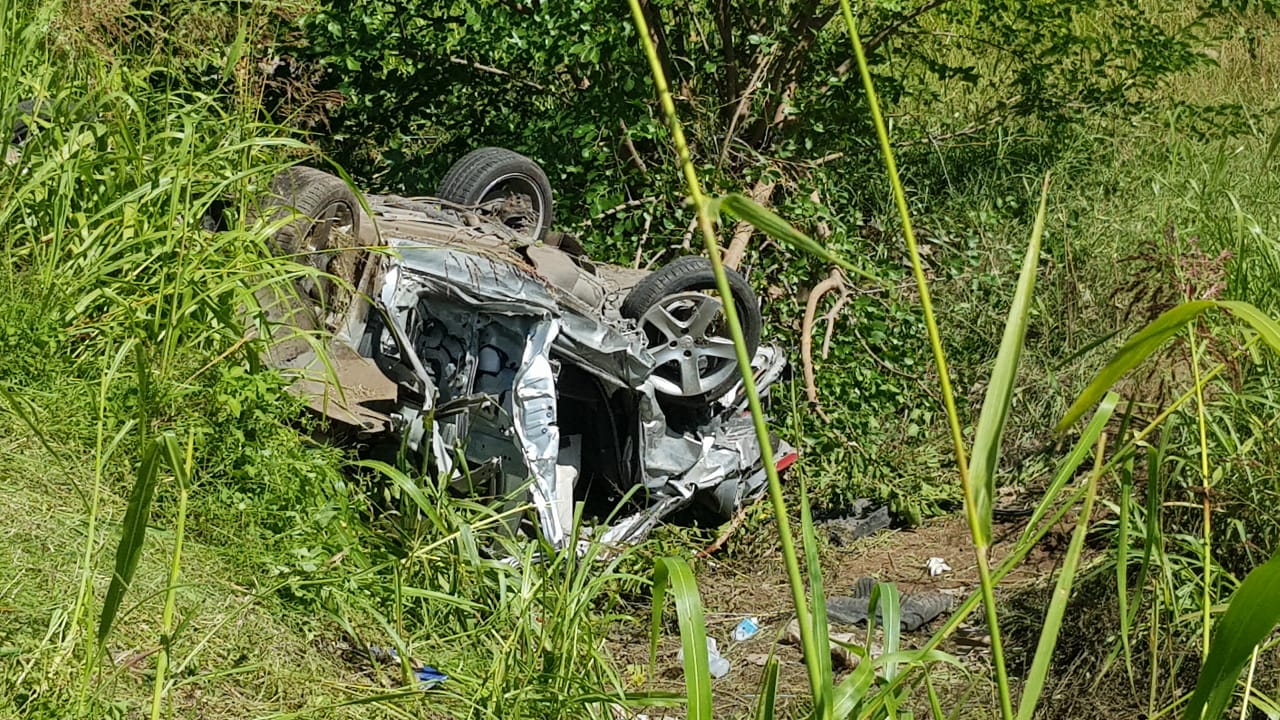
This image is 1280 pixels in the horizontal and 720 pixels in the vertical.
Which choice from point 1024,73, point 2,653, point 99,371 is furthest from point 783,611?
point 1024,73

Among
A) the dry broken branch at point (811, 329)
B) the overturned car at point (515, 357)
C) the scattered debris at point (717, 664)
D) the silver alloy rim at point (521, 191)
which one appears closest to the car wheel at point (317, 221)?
the overturned car at point (515, 357)

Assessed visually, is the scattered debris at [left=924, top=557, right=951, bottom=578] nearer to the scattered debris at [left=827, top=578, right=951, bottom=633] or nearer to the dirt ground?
the dirt ground

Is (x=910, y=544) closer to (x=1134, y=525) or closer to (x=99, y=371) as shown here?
(x=1134, y=525)

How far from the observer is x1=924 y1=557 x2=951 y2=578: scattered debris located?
22.0ft

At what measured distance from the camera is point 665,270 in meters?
6.12

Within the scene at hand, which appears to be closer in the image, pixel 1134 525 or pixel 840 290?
pixel 1134 525

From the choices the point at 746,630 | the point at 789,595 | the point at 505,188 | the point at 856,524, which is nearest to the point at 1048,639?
the point at 746,630

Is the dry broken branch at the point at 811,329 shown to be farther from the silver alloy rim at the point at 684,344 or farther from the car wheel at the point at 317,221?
the car wheel at the point at 317,221

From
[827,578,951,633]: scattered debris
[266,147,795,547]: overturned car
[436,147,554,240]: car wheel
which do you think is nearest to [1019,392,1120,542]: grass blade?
[266,147,795,547]: overturned car

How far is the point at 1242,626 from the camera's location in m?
1.36

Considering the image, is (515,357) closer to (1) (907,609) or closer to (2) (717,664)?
(2) (717,664)

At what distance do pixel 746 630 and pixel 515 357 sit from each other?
5.04ft

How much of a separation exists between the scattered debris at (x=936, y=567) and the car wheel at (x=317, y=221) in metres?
3.06

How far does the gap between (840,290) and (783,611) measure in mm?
2536
